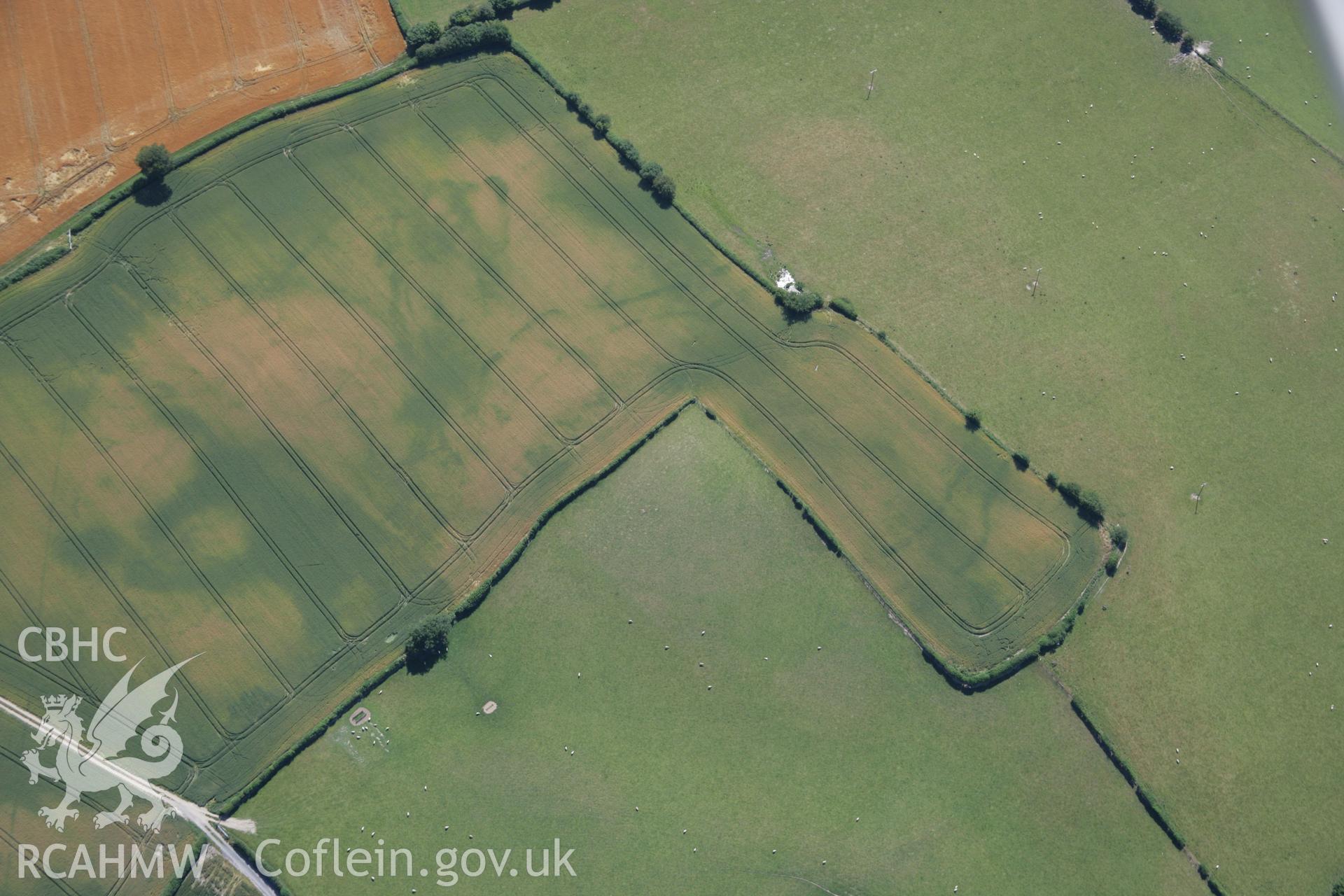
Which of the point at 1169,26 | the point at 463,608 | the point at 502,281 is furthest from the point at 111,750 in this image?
the point at 1169,26

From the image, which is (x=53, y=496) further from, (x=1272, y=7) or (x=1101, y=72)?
(x=1272, y=7)

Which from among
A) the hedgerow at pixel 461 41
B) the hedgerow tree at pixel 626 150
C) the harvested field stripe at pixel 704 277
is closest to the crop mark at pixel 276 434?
the hedgerow at pixel 461 41

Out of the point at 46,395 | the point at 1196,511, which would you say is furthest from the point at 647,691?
the point at 46,395

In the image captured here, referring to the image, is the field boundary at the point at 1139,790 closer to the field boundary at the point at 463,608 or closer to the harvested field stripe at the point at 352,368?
the field boundary at the point at 463,608

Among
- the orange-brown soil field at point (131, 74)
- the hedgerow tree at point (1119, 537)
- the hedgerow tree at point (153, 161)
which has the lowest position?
the hedgerow tree at point (1119, 537)

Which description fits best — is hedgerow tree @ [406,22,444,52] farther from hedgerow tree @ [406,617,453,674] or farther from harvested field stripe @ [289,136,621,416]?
hedgerow tree @ [406,617,453,674]

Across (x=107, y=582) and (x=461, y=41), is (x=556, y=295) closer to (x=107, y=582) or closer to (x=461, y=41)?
(x=461, y=41)

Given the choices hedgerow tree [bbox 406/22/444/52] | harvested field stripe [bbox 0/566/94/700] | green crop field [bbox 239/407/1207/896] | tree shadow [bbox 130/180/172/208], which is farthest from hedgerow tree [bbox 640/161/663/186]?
harvested field stripe [bbox 0/566/94/700]
